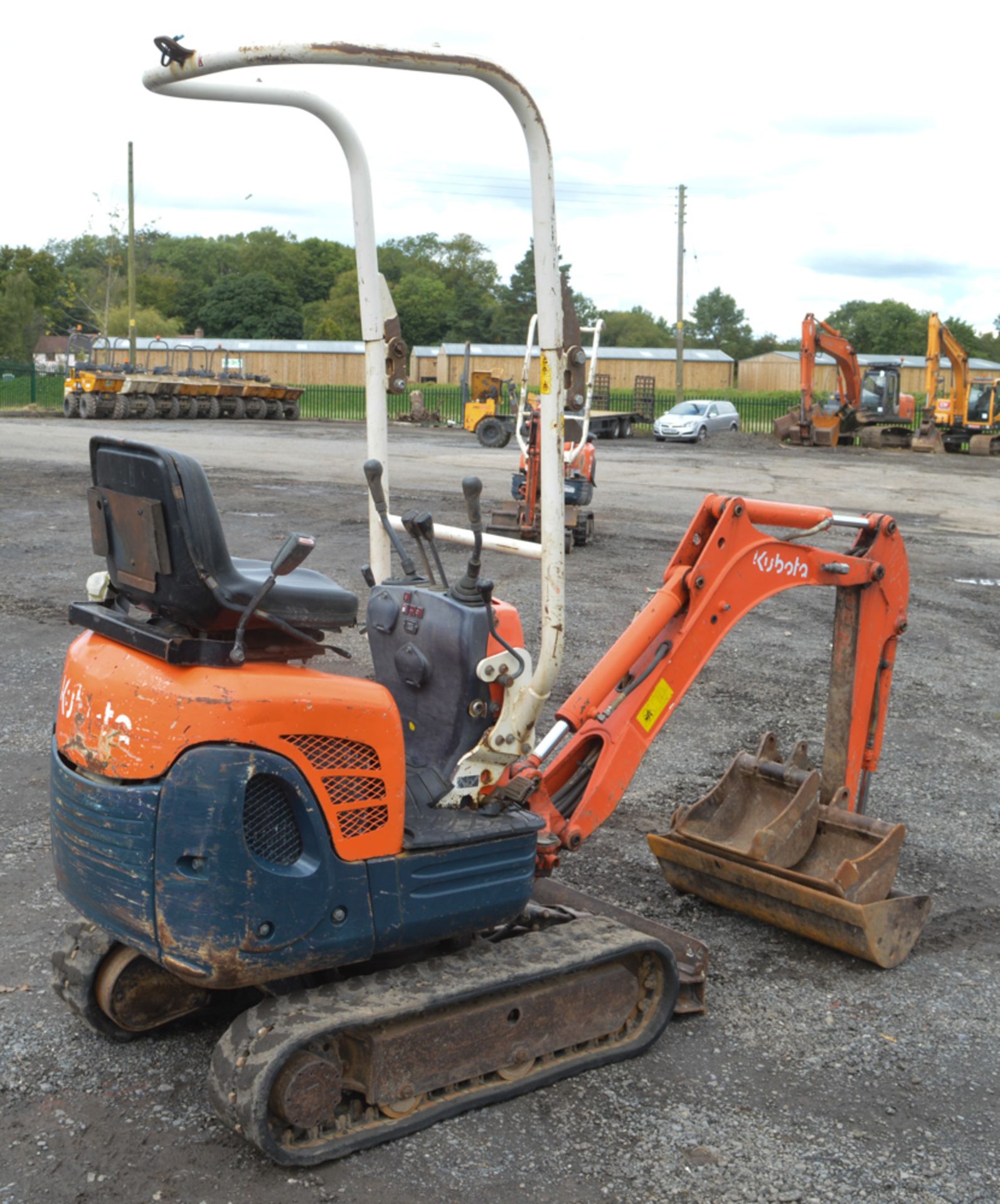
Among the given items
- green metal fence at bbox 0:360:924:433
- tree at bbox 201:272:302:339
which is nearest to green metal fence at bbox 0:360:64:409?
green metal fence at bbox 0:360:924:433

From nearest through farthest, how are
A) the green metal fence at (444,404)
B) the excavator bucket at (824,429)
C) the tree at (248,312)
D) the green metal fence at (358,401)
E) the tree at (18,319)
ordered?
the excavator bucket at (824,429)
the green metal fence at (358,401)
the green metal fence at (444,404)
the tree at (18,319)
the tree at (248,312)

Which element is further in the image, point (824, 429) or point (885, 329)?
point (885, 329)

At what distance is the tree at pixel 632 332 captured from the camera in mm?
106500

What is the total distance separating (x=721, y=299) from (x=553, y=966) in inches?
5357

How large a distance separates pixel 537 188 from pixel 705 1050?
2619 millimetres

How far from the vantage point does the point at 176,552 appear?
3.06 metres

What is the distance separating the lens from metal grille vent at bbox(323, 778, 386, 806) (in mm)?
3244

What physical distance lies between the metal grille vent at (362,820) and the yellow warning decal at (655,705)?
1.19 metres

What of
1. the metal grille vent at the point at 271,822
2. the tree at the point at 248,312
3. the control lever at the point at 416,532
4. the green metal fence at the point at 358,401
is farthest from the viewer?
the tree at the point at 248,312

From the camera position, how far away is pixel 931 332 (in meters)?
33.4

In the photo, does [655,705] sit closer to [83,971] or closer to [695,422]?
[83,971]

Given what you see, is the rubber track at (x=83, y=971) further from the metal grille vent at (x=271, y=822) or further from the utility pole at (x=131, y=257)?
the utility pole at (x=131, y=257)

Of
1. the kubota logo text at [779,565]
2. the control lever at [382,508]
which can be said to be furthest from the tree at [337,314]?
the control lever at [382,508]

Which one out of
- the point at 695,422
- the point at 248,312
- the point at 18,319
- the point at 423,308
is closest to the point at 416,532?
the point at 695,422
